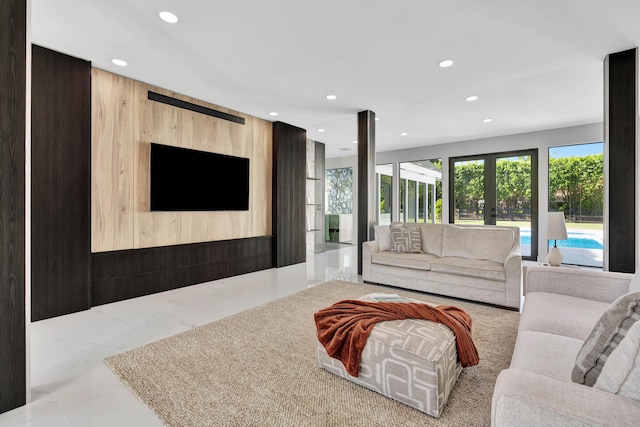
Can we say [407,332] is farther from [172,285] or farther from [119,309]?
[172,285]

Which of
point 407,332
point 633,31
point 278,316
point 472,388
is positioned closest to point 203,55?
point 278,316

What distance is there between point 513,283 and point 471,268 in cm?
43

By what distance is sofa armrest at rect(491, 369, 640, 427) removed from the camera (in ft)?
2.66

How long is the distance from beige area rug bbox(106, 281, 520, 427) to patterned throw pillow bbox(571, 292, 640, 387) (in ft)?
2.25

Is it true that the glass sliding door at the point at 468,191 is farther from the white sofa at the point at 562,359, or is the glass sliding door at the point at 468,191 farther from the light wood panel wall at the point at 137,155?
the light wood panel wall at the point at 137,155

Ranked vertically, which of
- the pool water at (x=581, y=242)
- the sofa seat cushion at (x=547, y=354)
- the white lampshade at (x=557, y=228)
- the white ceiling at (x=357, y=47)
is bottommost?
the sofa seat cushion at (x=547, y=354)

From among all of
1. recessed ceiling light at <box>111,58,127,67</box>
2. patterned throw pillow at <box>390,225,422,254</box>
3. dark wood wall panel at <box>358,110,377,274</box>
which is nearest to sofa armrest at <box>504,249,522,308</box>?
patterned throw pillow at <box>390,225,422,254</box>

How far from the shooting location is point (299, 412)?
164cm

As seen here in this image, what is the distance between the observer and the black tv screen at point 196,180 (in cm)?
398

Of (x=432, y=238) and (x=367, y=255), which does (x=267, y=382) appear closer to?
(x=367, y=255)

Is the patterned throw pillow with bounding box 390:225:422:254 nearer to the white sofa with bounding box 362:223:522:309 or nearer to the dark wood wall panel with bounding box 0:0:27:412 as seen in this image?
the white sofa with bounding box 362:223:522:309

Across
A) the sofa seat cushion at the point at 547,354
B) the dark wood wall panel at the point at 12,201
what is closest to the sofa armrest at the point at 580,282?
the sofa seat cushion at the point at 547,354

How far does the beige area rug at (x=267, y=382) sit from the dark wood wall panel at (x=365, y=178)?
2354mm

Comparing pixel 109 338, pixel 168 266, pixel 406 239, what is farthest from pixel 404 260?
pixel 109 338
